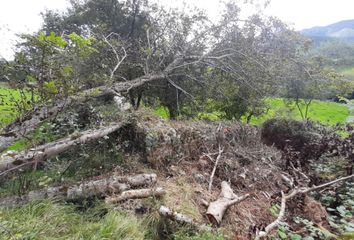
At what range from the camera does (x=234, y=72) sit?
26.3 feet

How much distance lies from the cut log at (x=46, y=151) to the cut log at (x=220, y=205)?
2137 millimetres

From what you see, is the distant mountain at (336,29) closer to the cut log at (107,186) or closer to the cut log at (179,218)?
the cut log at (107,186)

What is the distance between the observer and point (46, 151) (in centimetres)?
335

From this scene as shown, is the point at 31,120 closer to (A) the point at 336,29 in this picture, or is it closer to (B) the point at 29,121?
(B) the point at 29,121

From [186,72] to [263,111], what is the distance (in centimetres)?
427

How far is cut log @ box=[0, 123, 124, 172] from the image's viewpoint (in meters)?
3.01

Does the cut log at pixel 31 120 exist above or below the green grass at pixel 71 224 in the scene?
above

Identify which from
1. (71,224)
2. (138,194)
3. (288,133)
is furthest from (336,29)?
(71,224)

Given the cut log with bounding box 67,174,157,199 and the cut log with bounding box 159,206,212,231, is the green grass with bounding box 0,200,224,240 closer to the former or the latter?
the cut log with bounding box 159,206,212,231

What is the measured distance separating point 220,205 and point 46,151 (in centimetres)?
253

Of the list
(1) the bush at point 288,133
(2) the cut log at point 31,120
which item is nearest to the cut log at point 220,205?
(2) the cut log at point 31,120

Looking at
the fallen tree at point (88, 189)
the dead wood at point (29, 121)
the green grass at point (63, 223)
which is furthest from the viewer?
the dead wood at point (29, 121)

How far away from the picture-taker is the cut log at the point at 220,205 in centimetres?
321

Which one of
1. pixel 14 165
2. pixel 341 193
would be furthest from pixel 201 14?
pixel 14 165
